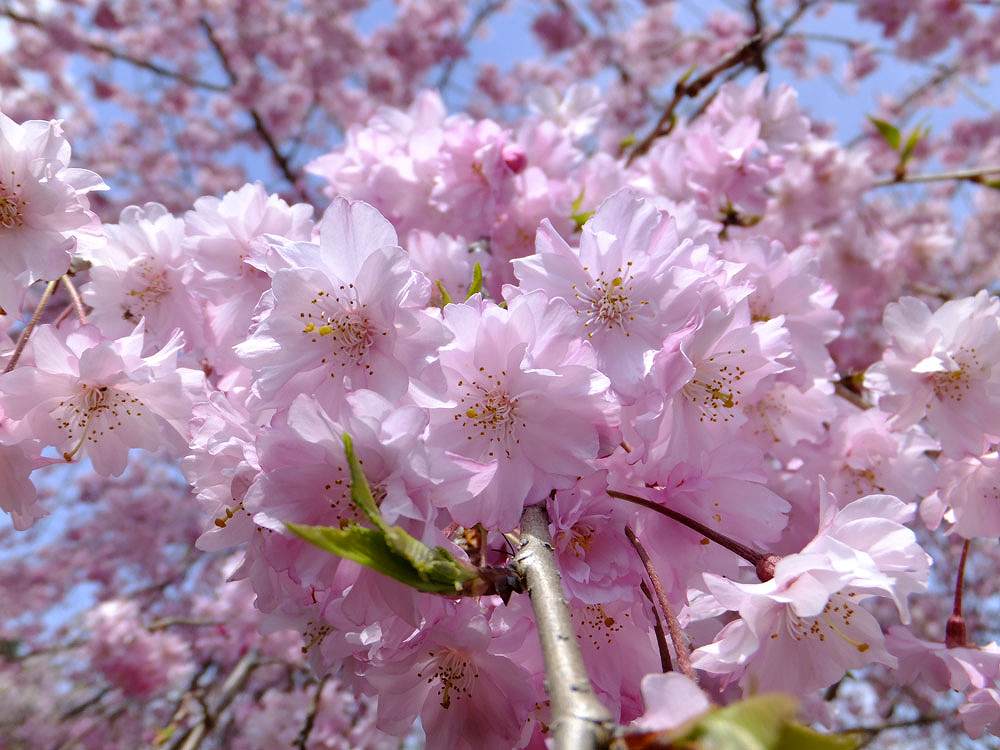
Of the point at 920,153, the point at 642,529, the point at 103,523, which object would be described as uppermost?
the point at 920,153

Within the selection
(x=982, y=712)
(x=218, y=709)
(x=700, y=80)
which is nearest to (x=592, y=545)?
(x=982, y=712)

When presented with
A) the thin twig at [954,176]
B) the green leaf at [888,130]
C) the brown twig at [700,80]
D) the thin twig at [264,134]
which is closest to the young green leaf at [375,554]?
the brown twig at [700,80]

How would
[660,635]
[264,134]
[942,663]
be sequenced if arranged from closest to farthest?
[660,635] → [942,663] → [264,134]

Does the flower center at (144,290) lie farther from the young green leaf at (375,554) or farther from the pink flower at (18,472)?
the young green leaf at (375,554)

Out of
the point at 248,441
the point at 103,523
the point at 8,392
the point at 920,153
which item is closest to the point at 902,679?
the point at 248,441

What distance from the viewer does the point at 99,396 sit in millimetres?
1327

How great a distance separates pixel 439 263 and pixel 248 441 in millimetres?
Result: 825

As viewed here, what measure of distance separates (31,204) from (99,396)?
37 cm

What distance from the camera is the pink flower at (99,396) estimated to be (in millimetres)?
1249

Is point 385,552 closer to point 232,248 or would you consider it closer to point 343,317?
point 343,317

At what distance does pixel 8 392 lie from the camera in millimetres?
1211

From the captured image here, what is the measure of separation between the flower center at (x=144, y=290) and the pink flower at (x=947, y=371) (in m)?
1.59

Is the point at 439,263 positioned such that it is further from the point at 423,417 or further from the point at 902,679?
the point at 902,679

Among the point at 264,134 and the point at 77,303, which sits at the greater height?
the point at 264,134
